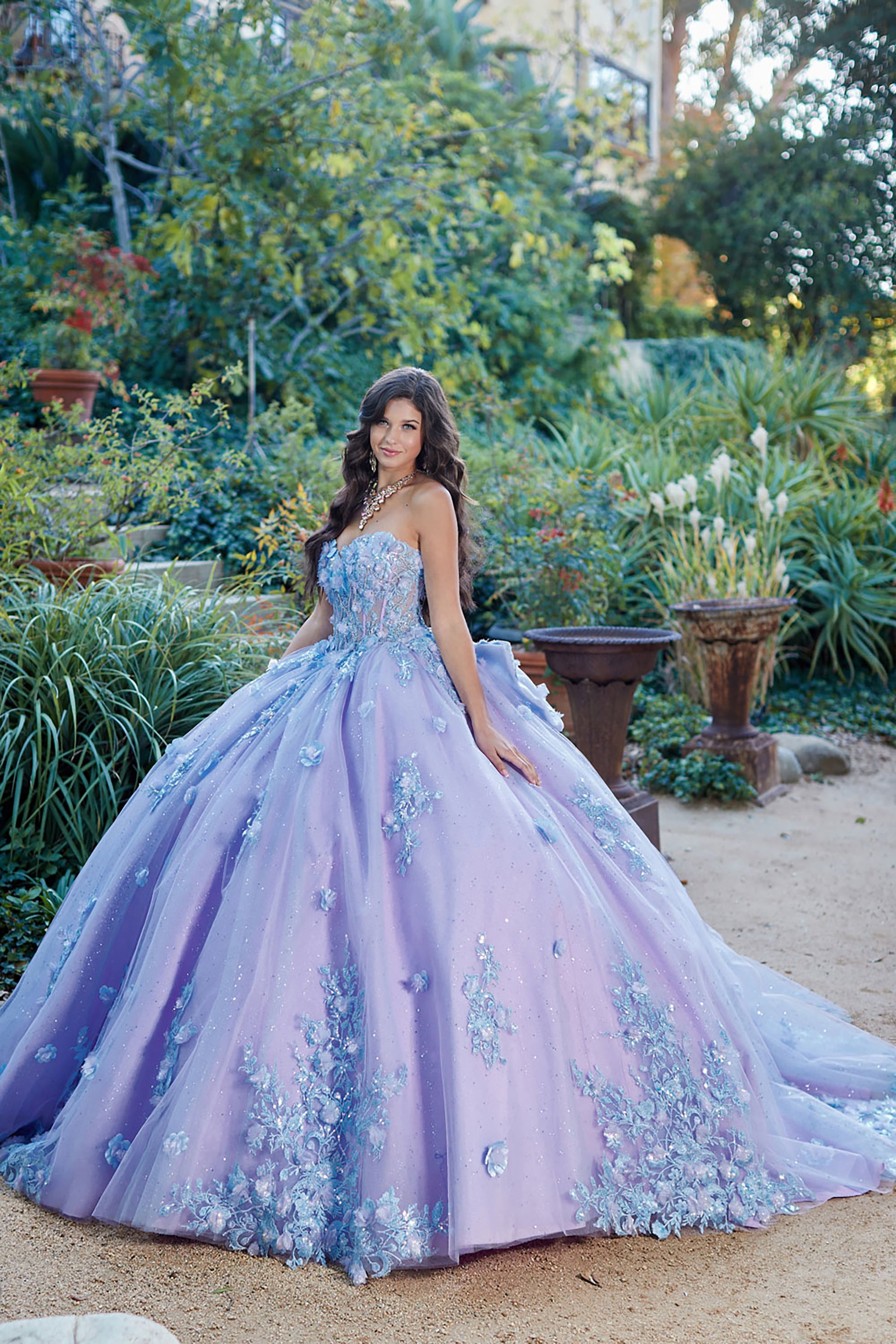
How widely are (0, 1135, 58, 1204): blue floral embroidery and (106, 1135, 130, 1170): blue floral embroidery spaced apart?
12cm

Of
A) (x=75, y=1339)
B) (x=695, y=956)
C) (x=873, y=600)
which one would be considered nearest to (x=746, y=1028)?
(x=695, y=956)

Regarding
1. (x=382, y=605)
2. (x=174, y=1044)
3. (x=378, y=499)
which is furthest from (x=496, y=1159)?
(x=378, y=499)

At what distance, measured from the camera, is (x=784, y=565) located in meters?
7.02

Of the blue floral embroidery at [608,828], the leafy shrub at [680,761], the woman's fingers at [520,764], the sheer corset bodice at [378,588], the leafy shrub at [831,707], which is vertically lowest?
the leafy shrub at [831,707]

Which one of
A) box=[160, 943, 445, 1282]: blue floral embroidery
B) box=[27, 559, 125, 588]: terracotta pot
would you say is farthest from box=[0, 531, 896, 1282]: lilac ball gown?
box=[27, 559, 125, 588]: terracotta pot

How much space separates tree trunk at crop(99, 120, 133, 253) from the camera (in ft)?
29.6

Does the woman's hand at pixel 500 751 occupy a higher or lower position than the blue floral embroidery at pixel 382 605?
lower

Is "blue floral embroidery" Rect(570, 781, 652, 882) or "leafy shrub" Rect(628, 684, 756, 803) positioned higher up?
"blue floral embroidery" Rect(570, 781, 652, 882)

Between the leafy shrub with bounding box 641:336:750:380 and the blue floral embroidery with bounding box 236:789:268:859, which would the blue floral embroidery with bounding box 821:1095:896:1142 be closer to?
the blue floral embroidery with bounding box 236:789:268:859

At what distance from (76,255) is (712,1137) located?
761cm

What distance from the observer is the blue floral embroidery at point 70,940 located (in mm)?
2756

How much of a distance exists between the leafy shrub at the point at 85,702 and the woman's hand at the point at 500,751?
1.62 meters

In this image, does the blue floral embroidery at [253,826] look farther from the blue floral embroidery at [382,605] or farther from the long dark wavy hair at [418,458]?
the long dark wavy hair at [418,458]

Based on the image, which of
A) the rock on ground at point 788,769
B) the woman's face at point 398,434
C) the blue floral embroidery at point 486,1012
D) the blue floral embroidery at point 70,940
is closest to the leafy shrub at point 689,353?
the rock on ground at point 788,769
